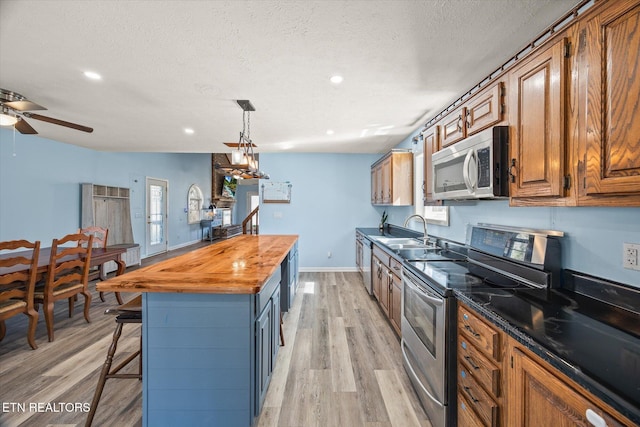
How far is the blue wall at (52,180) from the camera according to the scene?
3.96 m

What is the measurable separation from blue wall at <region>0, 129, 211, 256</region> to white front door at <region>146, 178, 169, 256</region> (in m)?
0.23

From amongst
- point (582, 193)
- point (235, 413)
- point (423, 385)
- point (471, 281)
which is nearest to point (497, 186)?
point (582, 193)

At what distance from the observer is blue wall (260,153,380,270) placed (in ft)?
18.5

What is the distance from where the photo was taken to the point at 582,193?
3.61 feet

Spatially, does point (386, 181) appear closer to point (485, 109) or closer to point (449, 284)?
point (485, 109)

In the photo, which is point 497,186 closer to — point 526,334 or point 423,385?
point 526,334

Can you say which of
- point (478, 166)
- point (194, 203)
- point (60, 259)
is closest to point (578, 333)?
point (478, 166)

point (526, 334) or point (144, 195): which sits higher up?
point (144, 195)

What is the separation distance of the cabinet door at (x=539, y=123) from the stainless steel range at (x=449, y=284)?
0.39 meters

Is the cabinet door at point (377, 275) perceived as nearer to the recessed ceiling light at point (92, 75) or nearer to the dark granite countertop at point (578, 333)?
the dark granite countertop at point (578, 333)

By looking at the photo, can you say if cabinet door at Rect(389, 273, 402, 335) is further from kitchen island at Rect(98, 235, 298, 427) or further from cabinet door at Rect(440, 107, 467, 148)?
kitchen island at Rect(98, 235, 298, 427)

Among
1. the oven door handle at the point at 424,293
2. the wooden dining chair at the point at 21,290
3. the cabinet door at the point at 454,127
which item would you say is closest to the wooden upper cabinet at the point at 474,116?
the cabinet door at the point at 454,127

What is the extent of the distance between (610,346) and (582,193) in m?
0.58

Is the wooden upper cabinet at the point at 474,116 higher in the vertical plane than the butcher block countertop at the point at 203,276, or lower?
higher
